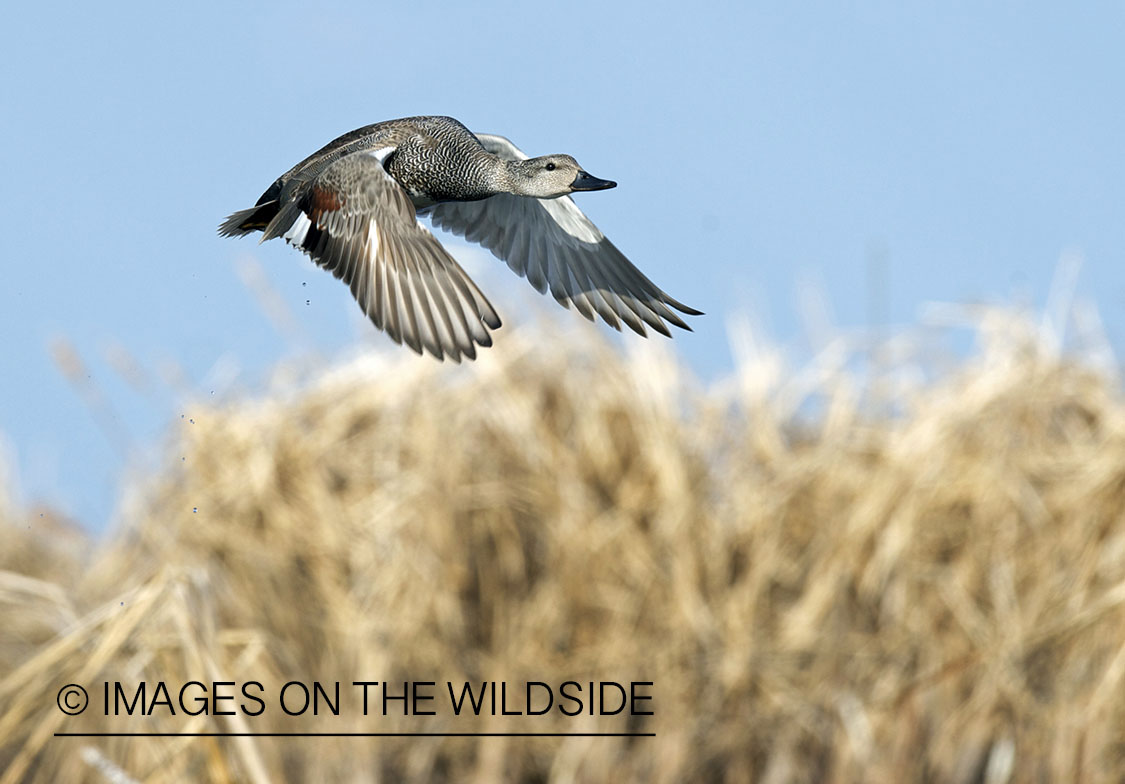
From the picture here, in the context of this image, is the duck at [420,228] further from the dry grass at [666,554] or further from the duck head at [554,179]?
the dry grass at [666,554]

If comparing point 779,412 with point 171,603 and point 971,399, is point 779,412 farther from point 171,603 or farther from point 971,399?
point 171,603

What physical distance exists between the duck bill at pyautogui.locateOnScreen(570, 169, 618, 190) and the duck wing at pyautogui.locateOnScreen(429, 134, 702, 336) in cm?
46

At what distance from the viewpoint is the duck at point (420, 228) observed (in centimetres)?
262

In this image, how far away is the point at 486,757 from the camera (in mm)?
7527

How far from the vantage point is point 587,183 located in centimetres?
291

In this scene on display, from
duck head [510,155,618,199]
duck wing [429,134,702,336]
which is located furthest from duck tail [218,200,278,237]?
duck wing [429,134,702,336]

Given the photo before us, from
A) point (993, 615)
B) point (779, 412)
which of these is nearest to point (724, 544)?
point (779, 412)

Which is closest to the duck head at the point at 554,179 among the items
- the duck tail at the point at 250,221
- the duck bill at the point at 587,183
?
the duck bill at the point at 587,183

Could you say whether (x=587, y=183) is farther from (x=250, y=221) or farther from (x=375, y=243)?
(x=250, y=221)

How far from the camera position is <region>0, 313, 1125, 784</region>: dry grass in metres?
7.21

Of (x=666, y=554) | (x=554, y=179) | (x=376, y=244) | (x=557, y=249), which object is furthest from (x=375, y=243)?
(x=666, y=554)

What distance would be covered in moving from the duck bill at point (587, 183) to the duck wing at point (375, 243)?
36 centimetres

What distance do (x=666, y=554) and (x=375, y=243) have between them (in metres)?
5.04

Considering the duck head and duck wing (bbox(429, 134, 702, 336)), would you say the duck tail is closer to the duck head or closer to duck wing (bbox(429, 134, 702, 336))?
the duck head
